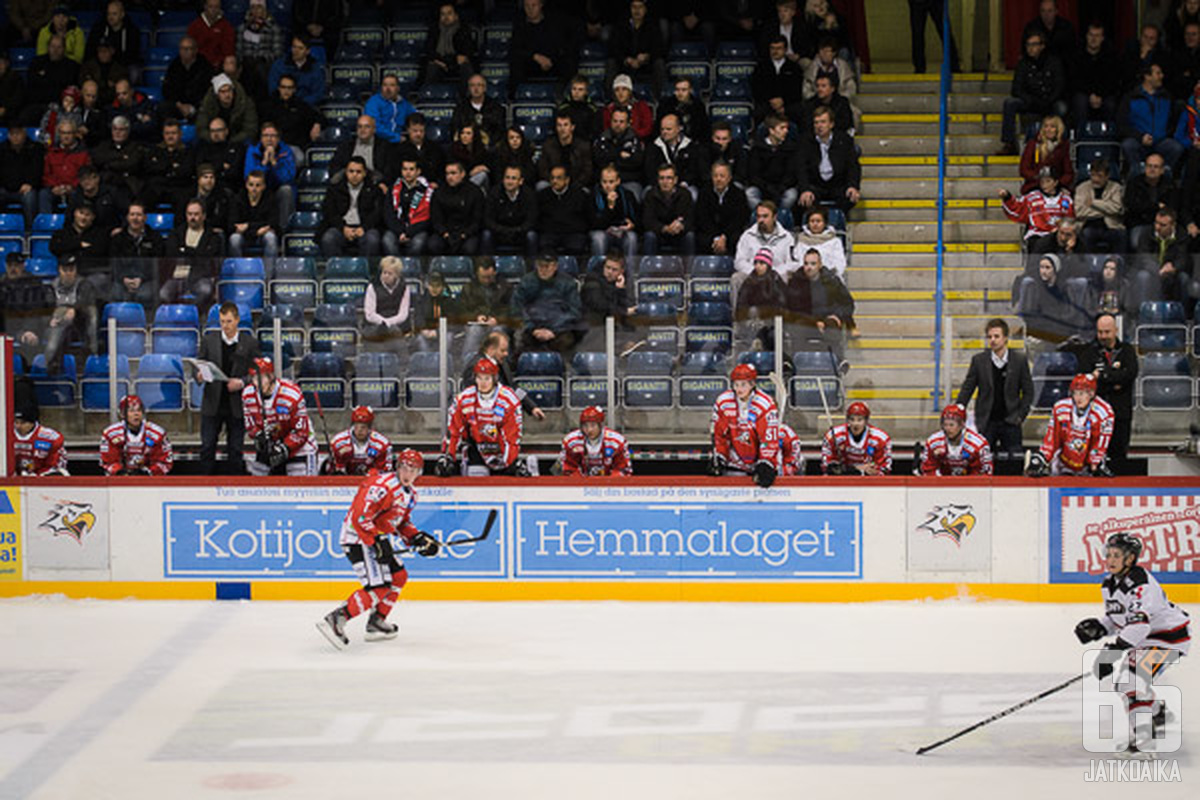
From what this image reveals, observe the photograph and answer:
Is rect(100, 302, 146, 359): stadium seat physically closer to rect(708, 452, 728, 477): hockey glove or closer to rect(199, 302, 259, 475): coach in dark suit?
rect(199, 302, 259, 475): coach in dark suit

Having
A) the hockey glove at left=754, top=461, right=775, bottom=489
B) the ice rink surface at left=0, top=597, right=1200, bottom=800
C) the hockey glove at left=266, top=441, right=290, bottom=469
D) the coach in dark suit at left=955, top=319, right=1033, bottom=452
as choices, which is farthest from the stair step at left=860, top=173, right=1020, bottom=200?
the hockey glove at left=266, top=441, right=290, bottom=469

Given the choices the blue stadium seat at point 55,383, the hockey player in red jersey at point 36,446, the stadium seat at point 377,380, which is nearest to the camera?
the stadium seat at point 377,380

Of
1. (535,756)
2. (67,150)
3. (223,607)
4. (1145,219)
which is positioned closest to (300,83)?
(67,150)

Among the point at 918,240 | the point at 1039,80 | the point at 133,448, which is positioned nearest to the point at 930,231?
the point at 918,240

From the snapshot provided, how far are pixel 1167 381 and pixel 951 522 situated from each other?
189 cm

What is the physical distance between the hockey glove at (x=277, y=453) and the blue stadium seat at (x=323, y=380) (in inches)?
15.3

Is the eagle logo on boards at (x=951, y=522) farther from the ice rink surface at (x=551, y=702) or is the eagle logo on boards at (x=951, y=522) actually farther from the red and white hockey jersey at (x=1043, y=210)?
the red and white hockey jersey at (x=1043, y=210)

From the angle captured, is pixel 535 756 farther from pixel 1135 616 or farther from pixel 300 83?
pixel 300 83

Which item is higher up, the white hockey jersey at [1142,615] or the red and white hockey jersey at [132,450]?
the red and white hockey jersey at [132,450]

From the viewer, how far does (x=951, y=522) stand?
1154 cm

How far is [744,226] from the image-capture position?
533 inches

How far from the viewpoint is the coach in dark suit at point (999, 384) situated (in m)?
11.8

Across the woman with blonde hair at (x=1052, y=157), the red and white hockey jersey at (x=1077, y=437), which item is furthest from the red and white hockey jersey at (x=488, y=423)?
the woman with blonde hair at (x=1052, y=157)

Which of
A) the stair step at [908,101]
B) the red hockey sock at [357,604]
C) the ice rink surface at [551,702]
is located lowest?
the ice rink surface at [551,702]
